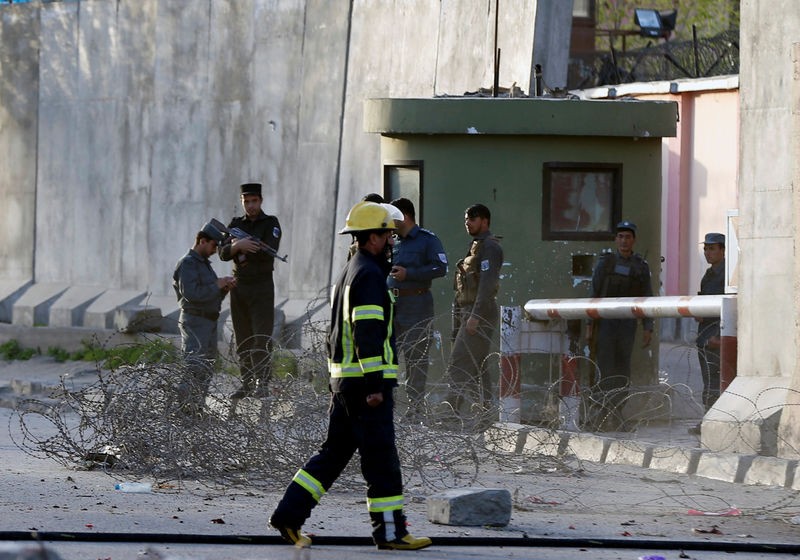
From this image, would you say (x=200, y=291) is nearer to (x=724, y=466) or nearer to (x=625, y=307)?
(x=625, y=307)

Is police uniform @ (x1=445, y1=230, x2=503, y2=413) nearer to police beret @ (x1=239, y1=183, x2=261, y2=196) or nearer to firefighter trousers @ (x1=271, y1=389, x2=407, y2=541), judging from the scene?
police beret @ (x1=239, y1=183, x2=261, y2=196)

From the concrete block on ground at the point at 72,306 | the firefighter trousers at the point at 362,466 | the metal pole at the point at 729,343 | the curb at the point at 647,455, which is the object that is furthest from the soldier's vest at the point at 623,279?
the concrete block on ground at the point at 72,306

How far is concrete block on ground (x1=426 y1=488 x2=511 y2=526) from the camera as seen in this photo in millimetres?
7613

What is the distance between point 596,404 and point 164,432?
10.9 ft

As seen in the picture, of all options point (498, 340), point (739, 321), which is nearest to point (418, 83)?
point (498, 340)

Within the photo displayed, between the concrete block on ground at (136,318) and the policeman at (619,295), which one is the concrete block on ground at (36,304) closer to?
the concrete block on ground at (136,318)

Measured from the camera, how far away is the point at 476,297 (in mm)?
11781

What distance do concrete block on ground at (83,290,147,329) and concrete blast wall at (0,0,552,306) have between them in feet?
0.84

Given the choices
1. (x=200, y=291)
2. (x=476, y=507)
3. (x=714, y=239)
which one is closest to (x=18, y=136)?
(x=200, y=291)

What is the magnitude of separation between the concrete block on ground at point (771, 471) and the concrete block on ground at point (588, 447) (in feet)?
4.17

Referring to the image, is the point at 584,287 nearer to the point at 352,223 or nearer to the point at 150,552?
the point at 352,223

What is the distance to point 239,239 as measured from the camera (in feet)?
42.2

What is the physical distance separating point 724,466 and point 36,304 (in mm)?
14232

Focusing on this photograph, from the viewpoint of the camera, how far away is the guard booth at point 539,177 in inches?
481
